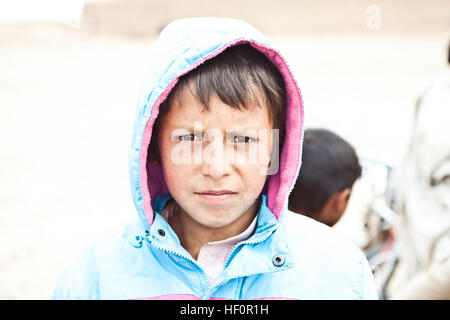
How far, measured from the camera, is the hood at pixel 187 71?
1343 mm

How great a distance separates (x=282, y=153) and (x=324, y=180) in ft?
2.17

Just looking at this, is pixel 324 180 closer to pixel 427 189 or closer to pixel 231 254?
pixel 427 189

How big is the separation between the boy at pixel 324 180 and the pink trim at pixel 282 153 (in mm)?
613

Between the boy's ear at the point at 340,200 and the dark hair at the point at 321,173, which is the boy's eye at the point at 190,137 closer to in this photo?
the dark hair at the point at 321,173

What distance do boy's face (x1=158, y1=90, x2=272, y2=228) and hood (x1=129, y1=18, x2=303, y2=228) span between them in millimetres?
68

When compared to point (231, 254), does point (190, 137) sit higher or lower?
higher

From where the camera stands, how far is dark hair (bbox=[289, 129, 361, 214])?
218cm

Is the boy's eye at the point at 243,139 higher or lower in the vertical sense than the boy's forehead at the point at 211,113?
lower

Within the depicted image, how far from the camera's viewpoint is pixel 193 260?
1.36 meters

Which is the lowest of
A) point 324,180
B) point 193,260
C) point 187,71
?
point 193,260

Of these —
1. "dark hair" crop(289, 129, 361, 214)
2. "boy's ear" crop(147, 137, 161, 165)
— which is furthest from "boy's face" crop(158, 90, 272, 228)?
"dark hair" crop(289, 129, 361, 214)

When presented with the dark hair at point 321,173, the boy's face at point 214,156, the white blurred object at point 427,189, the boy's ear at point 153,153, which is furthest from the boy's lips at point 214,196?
the white blurred object at point 427,189

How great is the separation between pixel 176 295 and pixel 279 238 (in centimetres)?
34

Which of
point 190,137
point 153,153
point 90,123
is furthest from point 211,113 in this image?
point 90,123
